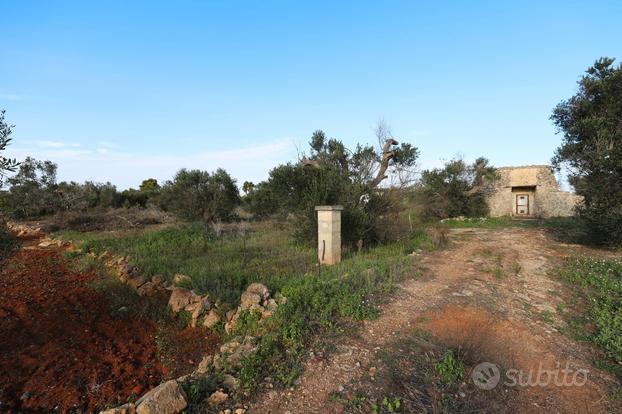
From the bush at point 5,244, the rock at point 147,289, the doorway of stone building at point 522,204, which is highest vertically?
the doorway of stone building at point 522,204

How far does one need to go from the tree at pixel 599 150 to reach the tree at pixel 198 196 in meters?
13.4

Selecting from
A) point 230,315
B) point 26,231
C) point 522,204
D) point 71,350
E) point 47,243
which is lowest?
point 71,350

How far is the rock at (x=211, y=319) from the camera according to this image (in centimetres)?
462

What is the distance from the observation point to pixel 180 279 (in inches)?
236

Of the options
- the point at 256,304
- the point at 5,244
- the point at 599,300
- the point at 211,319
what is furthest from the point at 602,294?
the point at 5,244

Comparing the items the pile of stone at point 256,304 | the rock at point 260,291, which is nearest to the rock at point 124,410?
Result: the pile of stone at point 256,304

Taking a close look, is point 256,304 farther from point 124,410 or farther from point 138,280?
point 138,280

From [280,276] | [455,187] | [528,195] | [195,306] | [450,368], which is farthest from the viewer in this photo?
[528,195]

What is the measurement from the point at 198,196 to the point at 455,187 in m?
14.7

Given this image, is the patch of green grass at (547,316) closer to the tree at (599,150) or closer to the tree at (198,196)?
the tree at (599,150)

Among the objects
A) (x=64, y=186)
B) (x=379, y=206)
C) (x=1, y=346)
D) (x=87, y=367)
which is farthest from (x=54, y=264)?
(x=64, y=186)

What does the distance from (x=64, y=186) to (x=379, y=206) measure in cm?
1777

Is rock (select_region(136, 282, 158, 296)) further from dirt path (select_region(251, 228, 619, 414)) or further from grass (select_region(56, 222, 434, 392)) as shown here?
dirt path (select_region(251, 228, 619, 414))

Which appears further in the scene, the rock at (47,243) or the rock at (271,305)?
the rock at (47,243)
